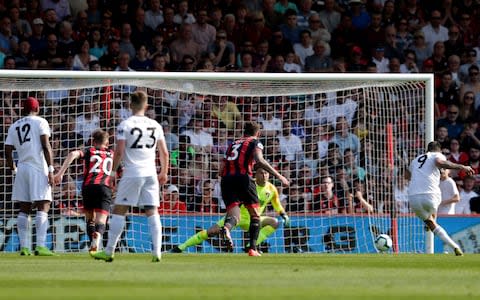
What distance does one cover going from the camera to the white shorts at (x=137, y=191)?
48.1ft

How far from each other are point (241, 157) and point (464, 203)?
7078mm

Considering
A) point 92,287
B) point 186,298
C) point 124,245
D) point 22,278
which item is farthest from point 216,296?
point 124,245

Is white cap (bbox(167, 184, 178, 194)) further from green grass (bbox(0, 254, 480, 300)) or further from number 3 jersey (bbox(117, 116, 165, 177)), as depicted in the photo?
number 3 jersey (bbox(117, 116, 165, 177))

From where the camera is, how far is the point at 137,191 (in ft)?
48.2

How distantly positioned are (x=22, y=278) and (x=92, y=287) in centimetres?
150

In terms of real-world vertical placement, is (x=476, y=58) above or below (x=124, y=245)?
above

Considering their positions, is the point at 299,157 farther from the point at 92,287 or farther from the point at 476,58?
the point at 92,287

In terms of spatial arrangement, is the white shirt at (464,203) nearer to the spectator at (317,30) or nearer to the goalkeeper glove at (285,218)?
the goalkeeper glove at (285,218)

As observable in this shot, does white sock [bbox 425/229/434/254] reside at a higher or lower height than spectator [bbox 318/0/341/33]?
lower

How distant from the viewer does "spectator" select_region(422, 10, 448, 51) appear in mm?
27734

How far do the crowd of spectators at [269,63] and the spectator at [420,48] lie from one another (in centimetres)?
3

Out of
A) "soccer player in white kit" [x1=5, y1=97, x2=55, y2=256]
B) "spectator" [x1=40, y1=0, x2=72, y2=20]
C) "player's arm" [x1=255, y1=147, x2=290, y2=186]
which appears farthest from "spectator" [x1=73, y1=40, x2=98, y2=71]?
"player's arm" [x1=255, y1=147, x2=290, y2=186]

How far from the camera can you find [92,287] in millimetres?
10766

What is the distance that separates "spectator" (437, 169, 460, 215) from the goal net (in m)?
0.60
